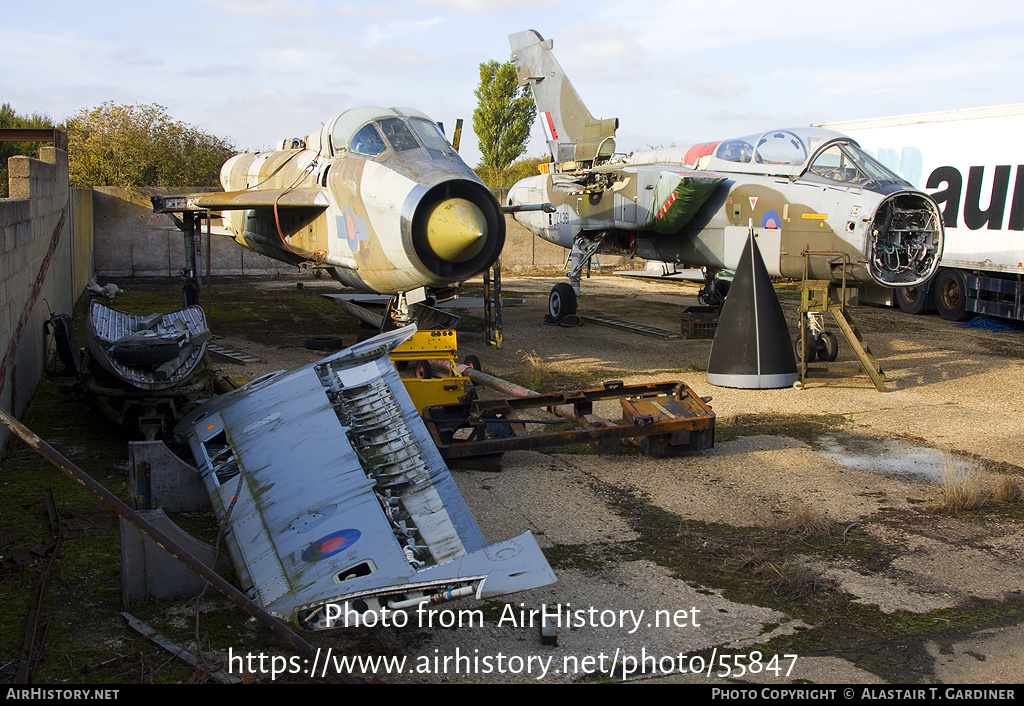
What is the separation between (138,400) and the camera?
22.7 ft

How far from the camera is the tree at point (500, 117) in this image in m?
48.5

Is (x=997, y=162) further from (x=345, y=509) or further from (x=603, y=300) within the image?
(x=345, y=509)

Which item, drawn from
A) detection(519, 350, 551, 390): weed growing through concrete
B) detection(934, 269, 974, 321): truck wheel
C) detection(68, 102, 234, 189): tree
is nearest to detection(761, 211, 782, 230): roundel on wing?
detection(519, 350, 551, 390): weed growing through concrete

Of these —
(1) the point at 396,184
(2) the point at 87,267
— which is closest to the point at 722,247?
(1) the point at 396,184

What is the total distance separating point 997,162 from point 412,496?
14.8 metres

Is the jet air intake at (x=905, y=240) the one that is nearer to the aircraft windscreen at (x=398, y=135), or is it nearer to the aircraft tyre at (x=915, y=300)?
the aircraft windscreen at (x=398, y=135)

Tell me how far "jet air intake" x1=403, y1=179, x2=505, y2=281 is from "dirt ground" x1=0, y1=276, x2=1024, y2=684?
194 centimetres

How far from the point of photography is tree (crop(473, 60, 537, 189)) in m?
Result: 48.5

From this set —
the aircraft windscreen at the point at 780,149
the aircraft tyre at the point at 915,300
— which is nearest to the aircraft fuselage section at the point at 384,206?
the aircraft windscreen at the point at 780,149

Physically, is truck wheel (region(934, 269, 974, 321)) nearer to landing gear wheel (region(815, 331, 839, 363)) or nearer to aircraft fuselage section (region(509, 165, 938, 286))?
landing gear wheel (region(815, 331, 839, 363))

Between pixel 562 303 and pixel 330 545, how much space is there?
37.8ft

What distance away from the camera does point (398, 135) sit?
991 centimetres

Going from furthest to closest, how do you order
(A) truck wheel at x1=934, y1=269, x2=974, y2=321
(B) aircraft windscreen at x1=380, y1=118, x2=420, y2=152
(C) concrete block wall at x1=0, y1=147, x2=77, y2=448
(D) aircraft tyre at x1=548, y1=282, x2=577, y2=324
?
(A) truck wheel at x1=934, y1=269, x2=974, y2=321
(D) aircraft tyre at x1=548, y1=282, x2=577, y2=324
(B) aircraft windscreen at x1=380, y1=118, x2=420, y2=152
(C) concrete block wall at x1=0, y1=147, x2=77, y2=448

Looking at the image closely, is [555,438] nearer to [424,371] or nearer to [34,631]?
[424,371]
